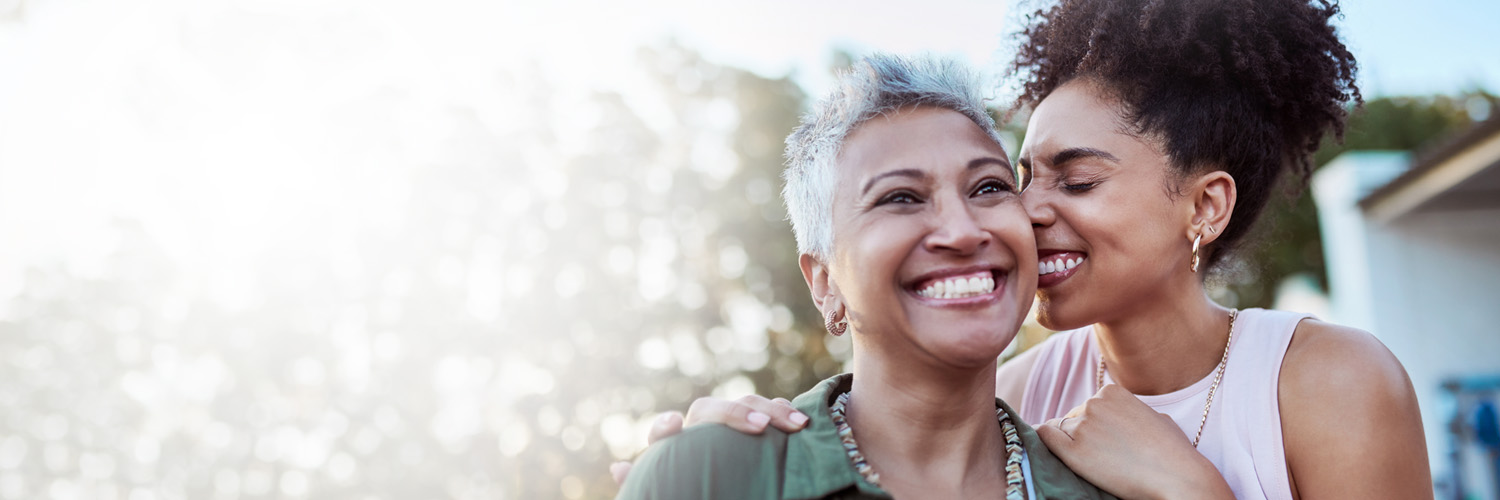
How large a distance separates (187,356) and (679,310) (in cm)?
687

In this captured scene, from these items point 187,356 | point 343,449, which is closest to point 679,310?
point 343,449

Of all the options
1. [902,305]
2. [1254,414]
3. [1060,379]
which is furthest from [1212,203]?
[902,305]

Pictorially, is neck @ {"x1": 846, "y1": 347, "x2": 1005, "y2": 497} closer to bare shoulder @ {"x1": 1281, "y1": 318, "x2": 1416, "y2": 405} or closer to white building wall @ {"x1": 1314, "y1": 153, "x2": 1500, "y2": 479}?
bare shoulder @ {"x1": 1281, "y1": 318, "x2": 1416, "y2": 405}

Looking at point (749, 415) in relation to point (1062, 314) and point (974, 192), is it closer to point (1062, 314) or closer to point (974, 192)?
point (974, 192)

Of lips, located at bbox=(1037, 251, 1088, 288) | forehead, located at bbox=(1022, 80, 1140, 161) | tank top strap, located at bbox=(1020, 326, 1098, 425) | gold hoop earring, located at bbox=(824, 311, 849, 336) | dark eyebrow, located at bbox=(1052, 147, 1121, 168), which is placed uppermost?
forehead, located at bbox=(1022, 80, 1140, 161)

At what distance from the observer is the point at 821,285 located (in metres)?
2.39

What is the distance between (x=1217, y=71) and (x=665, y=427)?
1.91m

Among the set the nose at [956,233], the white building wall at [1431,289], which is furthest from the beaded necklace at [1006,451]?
the white building wall at [1431,289]

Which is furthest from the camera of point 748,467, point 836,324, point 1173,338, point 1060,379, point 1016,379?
point 1016,379

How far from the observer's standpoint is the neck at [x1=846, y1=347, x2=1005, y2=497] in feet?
7.43

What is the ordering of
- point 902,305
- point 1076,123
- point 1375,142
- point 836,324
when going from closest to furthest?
1. point 902,305
2. point 836,324
3. point 1076,123
4. point 1375,142

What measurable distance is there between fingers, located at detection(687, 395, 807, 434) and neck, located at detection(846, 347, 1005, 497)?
0.21m

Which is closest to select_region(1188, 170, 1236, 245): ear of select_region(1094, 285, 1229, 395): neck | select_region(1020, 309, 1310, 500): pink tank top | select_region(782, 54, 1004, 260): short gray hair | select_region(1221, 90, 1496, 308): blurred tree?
select_region(1094, 285, 1229, 395): neck

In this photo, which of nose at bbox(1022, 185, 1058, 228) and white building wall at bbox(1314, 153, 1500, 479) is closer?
nose at bbox(1022, 185, 1058, 228)
